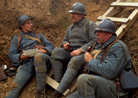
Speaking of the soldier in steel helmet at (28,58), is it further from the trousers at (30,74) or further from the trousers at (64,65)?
the trousers at (64,65)

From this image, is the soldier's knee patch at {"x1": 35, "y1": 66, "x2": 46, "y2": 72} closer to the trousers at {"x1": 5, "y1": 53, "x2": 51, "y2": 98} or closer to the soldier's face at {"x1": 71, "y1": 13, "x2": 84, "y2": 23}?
the trousers at {"x1": 5, "y1": 53, "x2": 51, "y2": 98}

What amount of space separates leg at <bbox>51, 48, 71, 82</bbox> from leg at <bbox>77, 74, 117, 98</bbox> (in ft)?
3.90

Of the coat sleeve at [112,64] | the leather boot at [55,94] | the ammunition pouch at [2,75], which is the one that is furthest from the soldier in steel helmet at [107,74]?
the ammunition pouch at [2,75]

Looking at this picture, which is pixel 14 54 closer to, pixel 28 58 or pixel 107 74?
pixel 28 58

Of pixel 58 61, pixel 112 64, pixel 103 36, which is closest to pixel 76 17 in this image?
pixel 58 61

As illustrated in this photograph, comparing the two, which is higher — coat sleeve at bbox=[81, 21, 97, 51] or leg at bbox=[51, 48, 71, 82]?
coat sleeve at bbox=[81, 21, 97, 51]

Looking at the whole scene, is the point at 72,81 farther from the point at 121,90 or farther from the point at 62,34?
the point at 62,34

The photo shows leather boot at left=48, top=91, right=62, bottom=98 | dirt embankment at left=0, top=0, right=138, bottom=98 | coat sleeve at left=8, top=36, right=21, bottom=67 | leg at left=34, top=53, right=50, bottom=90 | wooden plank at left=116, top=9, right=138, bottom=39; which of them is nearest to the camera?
leather boot at left=48, top=91, right=62, bottom=98

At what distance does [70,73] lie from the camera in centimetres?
334

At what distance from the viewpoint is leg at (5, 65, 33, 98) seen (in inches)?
143

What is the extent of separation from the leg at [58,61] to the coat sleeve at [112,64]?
3.95 feet

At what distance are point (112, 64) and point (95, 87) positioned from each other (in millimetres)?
446

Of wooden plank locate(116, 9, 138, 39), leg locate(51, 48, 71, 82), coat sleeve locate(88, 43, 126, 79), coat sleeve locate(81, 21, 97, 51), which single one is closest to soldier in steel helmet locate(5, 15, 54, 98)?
leg locate(51, 48, 71, 82)

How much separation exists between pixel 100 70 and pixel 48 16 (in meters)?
3.59
